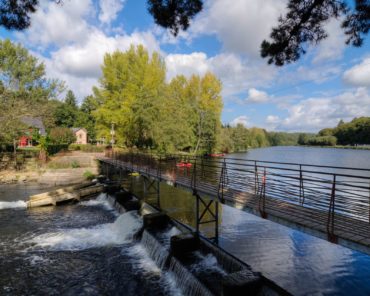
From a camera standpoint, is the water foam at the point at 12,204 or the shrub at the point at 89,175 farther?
the shrub at the point at 89,175

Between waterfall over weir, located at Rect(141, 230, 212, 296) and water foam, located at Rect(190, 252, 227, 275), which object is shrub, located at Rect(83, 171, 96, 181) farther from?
water foam, located at Rect(190, 252, 227, 275)

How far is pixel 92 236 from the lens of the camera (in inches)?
494

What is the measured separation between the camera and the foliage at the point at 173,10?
22.1 feet

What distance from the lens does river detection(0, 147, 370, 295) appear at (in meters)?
8.41

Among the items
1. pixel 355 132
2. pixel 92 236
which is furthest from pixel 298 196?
pixel 355 132

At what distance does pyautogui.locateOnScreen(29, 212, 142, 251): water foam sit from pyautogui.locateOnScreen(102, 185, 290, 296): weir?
3.46 feet

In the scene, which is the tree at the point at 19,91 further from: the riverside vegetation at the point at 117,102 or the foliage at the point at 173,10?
the foliage at the point at 173,10

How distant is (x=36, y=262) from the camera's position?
1002cm

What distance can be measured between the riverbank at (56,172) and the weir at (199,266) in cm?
1842

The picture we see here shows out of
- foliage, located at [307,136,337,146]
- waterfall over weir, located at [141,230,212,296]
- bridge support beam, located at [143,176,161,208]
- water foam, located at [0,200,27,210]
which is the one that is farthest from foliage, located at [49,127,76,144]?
foliage, located at [307,136,337,146]

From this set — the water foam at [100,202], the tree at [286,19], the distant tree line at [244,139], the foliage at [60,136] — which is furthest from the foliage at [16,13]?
the distant tree line at [244,139]

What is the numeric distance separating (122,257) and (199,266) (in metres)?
3.41

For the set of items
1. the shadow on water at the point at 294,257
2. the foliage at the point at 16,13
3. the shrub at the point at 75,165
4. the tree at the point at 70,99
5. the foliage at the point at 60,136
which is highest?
the tree at the point at 70,99

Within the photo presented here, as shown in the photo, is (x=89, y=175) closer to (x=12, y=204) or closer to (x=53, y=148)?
(x=12, y=204)
